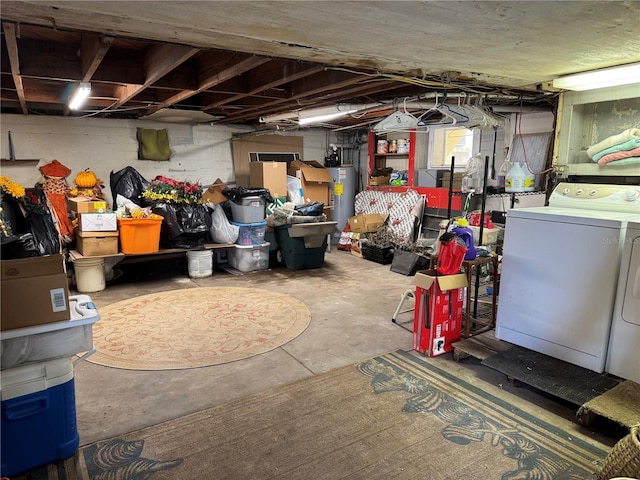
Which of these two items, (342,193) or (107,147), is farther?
(342,193)

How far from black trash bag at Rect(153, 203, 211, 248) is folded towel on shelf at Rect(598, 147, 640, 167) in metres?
4.41

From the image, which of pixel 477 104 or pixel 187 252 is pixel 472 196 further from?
pixel 187 252

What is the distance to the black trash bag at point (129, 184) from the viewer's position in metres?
5.99

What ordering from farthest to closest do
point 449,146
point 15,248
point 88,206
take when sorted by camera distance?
point 449,146, point 88,206, point 15,248

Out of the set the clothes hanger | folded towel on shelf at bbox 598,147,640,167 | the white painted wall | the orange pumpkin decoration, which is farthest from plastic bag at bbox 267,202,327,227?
folded towel on shelf at bbox 598,147,640,167

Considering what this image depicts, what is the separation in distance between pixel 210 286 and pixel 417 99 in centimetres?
330

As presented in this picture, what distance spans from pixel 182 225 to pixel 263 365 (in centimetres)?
287

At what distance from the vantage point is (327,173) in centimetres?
757

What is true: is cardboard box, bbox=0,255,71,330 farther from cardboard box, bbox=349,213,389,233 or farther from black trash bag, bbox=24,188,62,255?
cardboard box, bbox=349,213,389,233

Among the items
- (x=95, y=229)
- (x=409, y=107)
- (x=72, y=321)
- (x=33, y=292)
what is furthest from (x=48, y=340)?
(x=409, y=107)

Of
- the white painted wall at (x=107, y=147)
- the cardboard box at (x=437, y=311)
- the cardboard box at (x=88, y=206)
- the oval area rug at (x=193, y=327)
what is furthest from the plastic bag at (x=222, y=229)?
the cardboard box at (x=437, y=311)

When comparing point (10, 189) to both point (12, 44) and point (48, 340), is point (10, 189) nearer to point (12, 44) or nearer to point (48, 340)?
point (12, 44)

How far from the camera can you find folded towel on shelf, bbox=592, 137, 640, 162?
3.03 m

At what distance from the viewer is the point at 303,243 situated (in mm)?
5938
